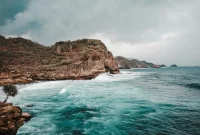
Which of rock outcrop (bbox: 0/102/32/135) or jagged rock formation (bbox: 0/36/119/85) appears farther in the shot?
jagged rock formation (bbox: 0/36/119/85)

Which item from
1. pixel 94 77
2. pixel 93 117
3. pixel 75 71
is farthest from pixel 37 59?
pixel 93 117

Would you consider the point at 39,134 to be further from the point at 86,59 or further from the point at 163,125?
the point at 86,59

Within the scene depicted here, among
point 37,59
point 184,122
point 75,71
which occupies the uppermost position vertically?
point 37,59

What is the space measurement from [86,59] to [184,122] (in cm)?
5398

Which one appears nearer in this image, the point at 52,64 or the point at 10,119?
Answer: the point at 10,119

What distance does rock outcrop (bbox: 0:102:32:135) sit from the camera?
14.2m

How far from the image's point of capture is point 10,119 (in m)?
15.5

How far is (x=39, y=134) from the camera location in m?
15.0

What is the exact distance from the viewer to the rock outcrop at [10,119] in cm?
1424

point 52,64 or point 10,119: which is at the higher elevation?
point 52,64

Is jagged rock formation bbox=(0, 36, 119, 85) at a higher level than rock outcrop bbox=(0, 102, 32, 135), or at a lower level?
higher

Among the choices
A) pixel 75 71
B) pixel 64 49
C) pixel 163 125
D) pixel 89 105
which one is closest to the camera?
pixel 163 125

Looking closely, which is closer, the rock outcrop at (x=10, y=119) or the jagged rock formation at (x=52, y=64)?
the rock outcrop at (x=10, y=119)

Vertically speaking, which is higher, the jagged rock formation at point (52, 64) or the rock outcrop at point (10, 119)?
the jagged rock formation at point (52, 64)
